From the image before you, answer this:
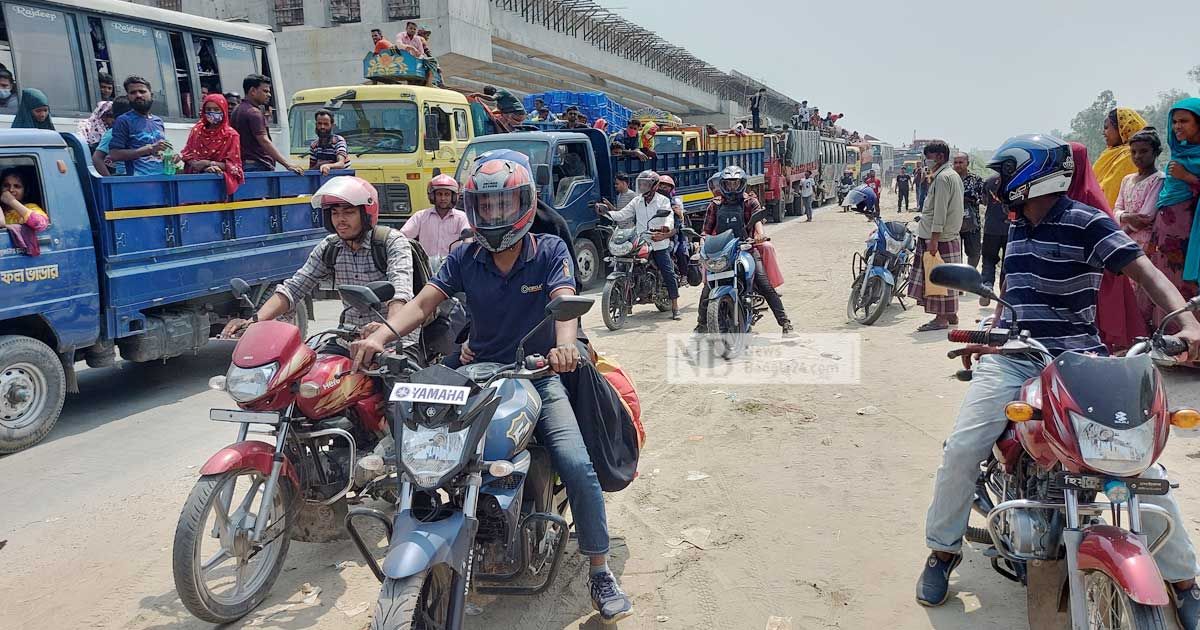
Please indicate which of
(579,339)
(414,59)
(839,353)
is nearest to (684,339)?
(839,353)

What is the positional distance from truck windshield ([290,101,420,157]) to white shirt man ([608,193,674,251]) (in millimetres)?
3815

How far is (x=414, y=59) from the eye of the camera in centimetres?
1401

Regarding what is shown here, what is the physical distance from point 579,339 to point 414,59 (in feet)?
37.7

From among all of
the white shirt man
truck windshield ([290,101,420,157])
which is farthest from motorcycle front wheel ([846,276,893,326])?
truck windshield ([290,101,420,157])

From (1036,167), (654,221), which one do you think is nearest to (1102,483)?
(1036,167)

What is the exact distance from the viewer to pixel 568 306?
292cm

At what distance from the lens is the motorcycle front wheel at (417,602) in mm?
2504

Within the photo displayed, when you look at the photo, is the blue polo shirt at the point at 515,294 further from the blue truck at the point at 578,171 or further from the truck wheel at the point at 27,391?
the blue truck at the point at 578,171

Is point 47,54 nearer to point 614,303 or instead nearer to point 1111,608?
point 614,303

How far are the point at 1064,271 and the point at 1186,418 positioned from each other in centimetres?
84

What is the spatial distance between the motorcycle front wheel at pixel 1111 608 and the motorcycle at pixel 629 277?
7.04 m

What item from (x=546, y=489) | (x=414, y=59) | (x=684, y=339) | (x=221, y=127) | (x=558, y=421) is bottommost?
(x=684, y=339)

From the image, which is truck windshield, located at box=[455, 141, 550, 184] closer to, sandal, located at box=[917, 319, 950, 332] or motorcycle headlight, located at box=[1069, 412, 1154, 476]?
sandal, located at box=[917, 319, 950, 332]

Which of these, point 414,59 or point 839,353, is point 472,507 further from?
point 414,59
